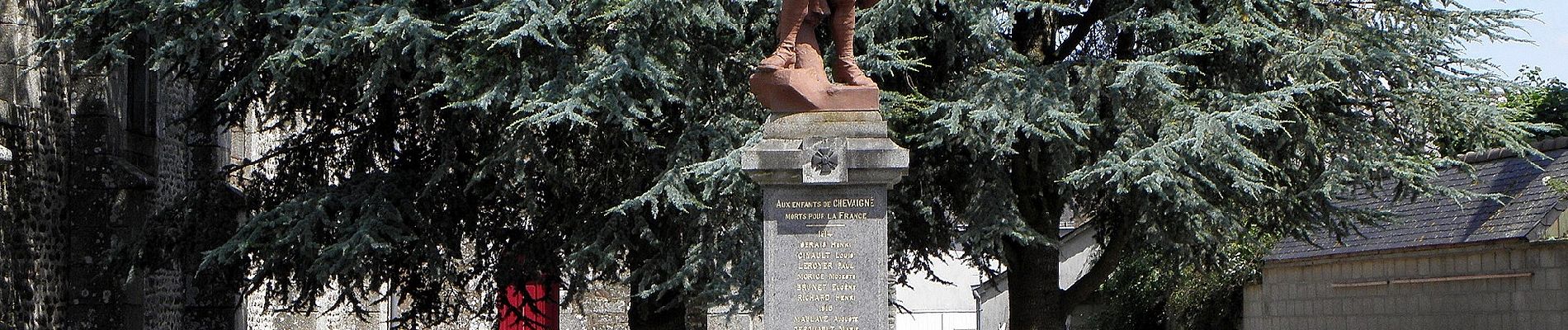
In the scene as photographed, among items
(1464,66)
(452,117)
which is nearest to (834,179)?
(452,117)

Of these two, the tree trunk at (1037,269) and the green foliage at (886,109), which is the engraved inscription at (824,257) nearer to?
the green foliage at (886,109)

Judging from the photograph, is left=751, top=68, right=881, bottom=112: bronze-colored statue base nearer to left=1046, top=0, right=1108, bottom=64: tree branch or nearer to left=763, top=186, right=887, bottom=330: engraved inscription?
left=763, top=186, right=887, bottom=330: engraved inscription

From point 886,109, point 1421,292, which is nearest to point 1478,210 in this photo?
point 1421,292

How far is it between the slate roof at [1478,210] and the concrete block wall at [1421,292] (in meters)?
0.15

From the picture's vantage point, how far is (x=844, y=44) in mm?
9961

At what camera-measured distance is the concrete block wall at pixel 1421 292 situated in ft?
50.0

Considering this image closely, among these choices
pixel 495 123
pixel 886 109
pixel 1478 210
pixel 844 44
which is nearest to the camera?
pixel 844 44

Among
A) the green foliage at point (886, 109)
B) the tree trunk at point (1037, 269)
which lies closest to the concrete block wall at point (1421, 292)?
the green foliage at point (886, 109)

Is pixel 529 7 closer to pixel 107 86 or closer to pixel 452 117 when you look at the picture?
pixel 452 117

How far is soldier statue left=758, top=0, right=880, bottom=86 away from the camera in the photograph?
31.8 feet

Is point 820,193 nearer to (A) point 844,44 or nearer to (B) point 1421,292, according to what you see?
(A) point 844,44

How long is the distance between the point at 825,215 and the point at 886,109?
432 centimetres

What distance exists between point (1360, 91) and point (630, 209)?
5.76 metres

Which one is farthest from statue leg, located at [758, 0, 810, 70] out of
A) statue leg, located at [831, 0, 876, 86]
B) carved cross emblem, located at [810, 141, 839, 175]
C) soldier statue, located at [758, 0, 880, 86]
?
carved cross emblem, located at [810, 141, 839, 175]
